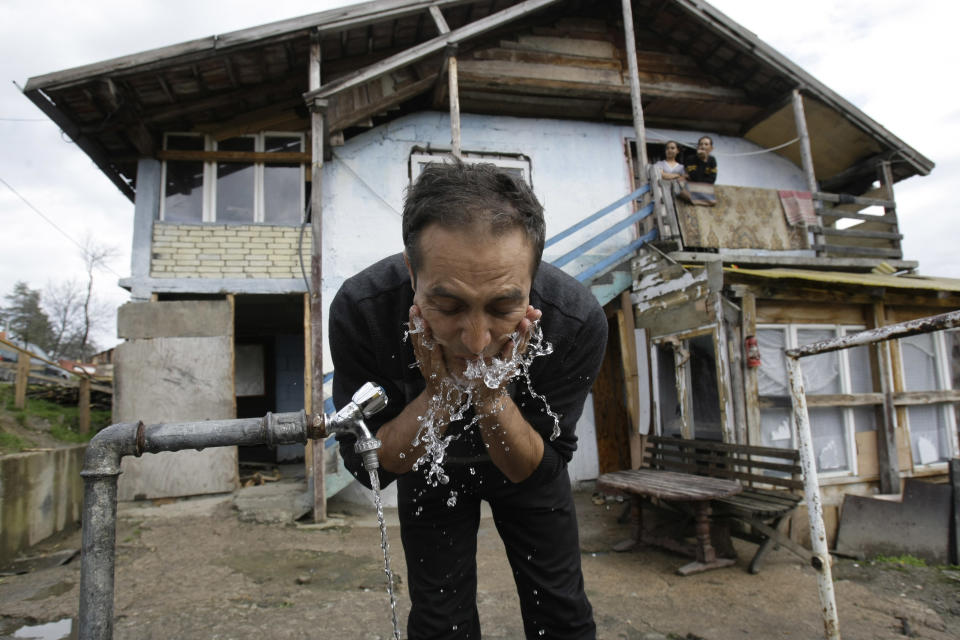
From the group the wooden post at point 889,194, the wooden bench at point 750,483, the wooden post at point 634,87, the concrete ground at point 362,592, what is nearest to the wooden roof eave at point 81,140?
the concrete ground at point 362,592

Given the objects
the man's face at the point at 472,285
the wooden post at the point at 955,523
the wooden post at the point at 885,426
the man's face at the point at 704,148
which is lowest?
the wooden post at the point at 955,523

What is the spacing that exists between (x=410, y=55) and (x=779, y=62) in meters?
5.40

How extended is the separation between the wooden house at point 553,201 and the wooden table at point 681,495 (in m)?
0.91

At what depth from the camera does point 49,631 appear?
3.50 m

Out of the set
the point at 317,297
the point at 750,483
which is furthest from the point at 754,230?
the point at 317,297

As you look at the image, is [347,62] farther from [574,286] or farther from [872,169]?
[872,169]

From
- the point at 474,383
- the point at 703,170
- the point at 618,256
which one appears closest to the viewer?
the point at 474,383

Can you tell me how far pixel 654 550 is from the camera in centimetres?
531

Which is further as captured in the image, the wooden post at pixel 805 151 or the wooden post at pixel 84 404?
the wooden post at pixel 84 404

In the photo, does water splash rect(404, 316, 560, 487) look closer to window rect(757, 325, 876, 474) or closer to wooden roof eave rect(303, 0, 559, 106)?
window rect(757, 325, 876, 474)

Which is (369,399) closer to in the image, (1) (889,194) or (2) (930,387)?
(2) (930,387)

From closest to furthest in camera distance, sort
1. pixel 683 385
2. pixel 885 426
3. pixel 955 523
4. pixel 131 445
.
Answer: pixel 131 445 → pixel 955 523 → pixel 885 426 → pixel 683 385

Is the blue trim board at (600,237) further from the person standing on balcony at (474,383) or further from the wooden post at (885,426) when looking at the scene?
the person standing on balcony at (474,383)

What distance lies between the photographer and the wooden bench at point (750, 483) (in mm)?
4676
